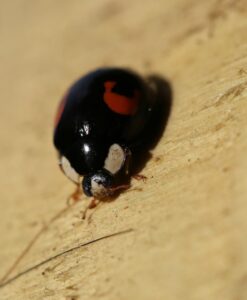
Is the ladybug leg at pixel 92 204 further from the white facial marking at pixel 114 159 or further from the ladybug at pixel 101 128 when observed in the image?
the white facial marking at pixel 114 159

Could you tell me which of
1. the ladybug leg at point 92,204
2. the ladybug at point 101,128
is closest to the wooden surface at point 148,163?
the ladybug leg at point 92,204

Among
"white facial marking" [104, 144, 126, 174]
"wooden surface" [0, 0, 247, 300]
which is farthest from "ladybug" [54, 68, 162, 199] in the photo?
"wooden surface" [0, 0, 247, 300]

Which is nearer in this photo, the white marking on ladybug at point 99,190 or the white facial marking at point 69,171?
the white marking on ladybug at point 99,190

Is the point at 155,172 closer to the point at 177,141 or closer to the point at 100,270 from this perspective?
the point at 177,141

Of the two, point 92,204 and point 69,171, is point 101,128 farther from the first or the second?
point 92,204

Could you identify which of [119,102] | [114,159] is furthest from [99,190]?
[119,102]

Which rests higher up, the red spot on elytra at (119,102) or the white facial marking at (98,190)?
the red spot on elytra at (119,102)

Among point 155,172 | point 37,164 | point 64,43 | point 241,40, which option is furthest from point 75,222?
point 64,43
